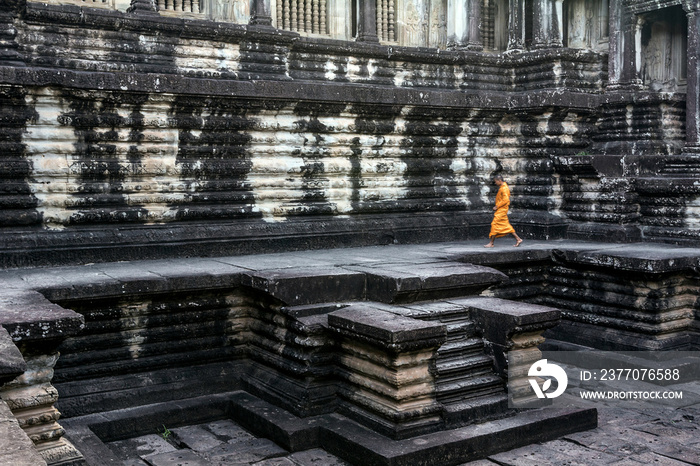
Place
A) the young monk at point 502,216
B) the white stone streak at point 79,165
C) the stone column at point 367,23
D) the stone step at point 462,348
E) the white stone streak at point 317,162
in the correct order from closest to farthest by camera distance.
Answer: the stone step at point 462,348 → the white stone streak at point 79,165 → the white stone streak at point 317,162 → the young monk at point 502,216 → the stone column at point 367,23

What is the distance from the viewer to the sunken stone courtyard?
5254 millimetres

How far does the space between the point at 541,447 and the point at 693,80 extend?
7155 millimetres

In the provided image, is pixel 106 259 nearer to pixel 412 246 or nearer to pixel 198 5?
pixel 412 246

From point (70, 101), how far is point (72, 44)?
3.78 feet

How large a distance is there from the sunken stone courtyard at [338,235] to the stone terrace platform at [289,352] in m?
0.02

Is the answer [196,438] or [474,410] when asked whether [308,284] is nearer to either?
[196,438]

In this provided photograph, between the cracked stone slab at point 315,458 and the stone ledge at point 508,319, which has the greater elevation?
the stone ledge at point 508,319

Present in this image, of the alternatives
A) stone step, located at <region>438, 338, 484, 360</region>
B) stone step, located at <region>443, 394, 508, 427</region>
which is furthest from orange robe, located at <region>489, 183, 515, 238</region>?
stone step, located at <region>443, 394, 508, 427</region>

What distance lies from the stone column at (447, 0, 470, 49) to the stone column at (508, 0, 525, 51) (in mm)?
732

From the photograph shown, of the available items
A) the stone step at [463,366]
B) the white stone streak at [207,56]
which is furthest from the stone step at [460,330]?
the white stone streak at [207,56]

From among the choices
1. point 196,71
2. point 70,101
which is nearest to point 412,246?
point 196,71

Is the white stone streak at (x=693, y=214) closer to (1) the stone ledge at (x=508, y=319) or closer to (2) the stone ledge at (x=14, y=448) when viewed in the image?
(1) the stone ledge at (x=508, y=319)

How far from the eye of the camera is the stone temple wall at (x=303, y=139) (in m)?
7.17

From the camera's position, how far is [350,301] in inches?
245
